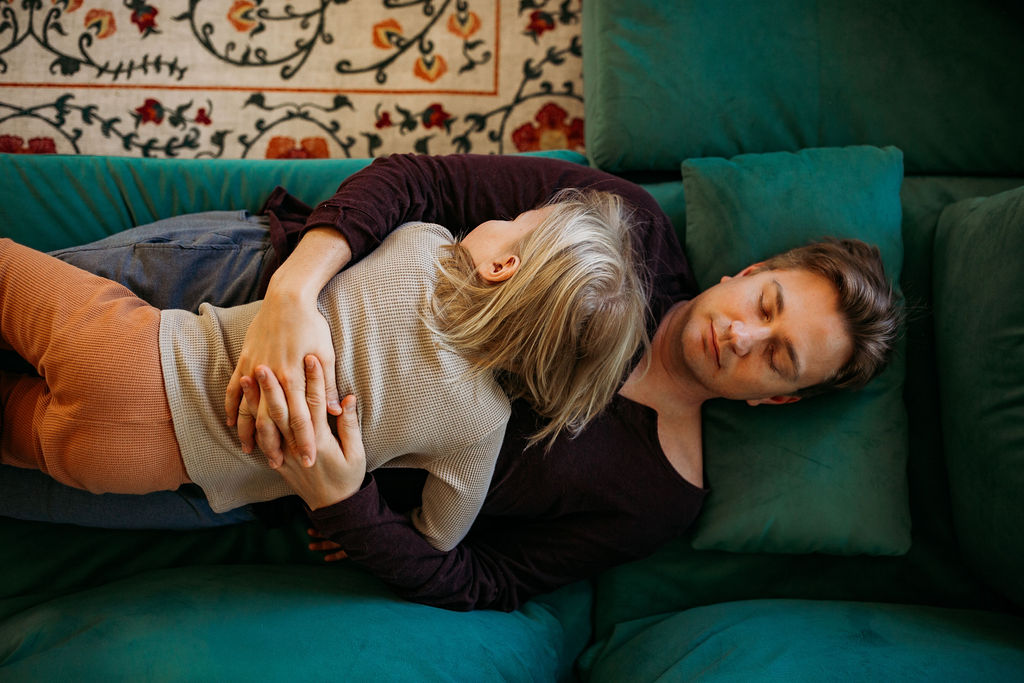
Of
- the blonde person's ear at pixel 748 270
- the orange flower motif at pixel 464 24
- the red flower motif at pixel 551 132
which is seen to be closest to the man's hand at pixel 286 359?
the blonde person's ear at pixel 748 270

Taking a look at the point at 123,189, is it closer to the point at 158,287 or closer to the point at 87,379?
the point at 158,287

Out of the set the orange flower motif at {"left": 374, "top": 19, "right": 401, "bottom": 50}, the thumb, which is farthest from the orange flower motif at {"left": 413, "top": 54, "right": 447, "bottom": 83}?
the thumb

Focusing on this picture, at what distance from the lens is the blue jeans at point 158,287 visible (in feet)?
4.12

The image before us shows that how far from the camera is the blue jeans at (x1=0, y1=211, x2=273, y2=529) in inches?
49.4

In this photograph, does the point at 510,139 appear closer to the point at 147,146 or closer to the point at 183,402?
the point at 147,146

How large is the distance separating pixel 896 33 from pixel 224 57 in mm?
1869

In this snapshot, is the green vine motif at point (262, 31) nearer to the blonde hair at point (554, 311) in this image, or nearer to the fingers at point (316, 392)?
the blonde hair at point (554, 311)

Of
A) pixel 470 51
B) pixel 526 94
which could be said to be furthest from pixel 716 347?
pixel 470 51

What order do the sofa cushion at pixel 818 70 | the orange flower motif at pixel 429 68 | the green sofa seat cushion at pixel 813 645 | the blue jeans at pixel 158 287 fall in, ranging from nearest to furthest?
1. the green sofa seat cushion at pixel 813 645
2. the blue jeans at pixel 158 287
3. the sofa cushion at pixel 818 70
4. the orange flower motif at pixel 429 68

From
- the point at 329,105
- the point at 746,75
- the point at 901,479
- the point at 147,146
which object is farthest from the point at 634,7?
the point at 147,146

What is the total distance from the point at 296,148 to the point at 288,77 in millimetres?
223

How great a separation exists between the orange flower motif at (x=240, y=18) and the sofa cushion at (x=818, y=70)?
1126mm

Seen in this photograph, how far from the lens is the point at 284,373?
1029 millimetres

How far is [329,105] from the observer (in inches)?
81.0
